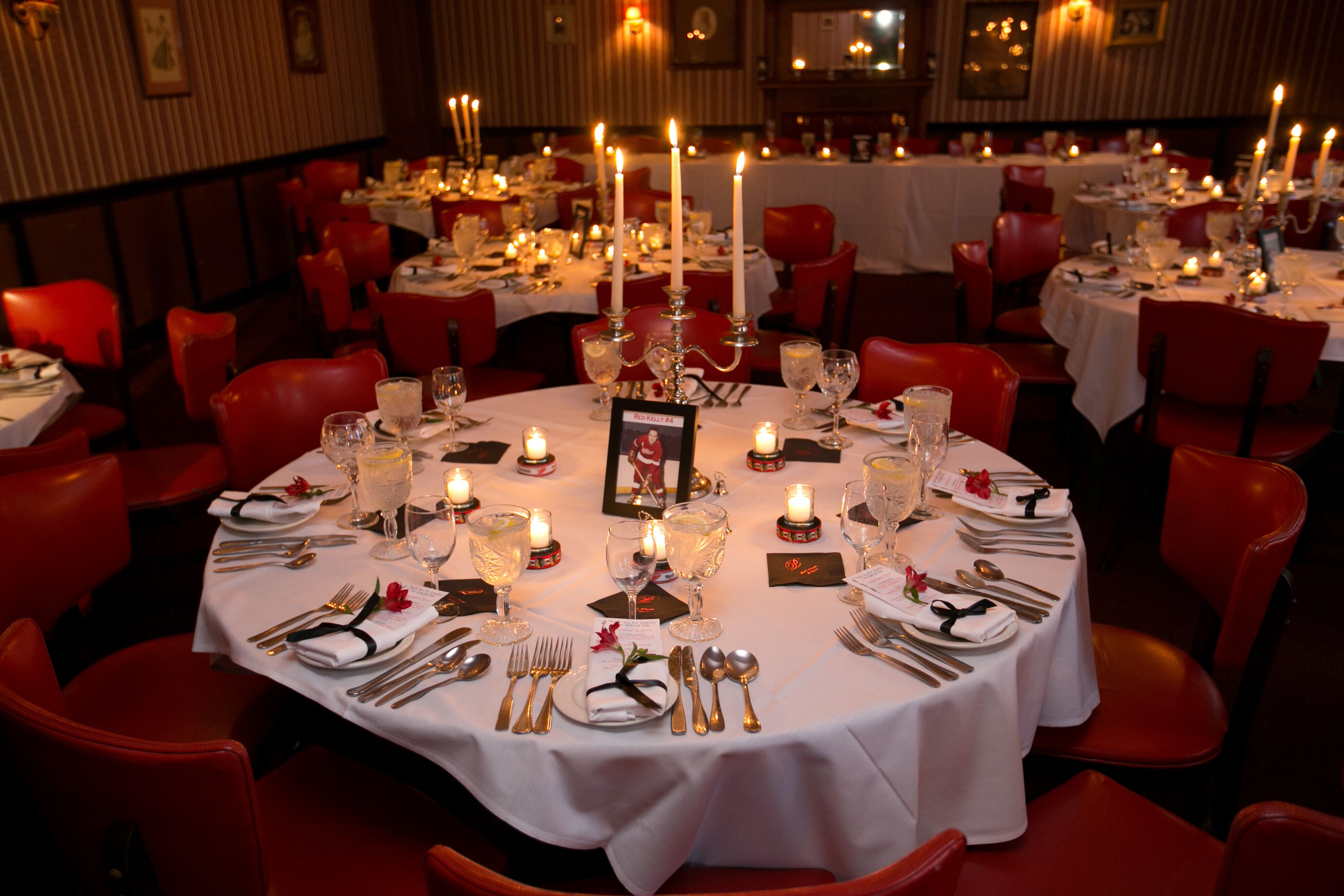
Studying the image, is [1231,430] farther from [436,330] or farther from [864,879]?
[864,879]

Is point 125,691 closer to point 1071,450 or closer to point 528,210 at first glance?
point 1071,450

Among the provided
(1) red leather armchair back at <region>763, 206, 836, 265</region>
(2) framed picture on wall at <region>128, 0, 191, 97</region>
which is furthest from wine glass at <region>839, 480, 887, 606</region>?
(2) framed picture on wall at <region>128, 0, 191, 97</region>

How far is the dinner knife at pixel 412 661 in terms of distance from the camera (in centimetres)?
150

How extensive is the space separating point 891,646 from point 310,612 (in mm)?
1010

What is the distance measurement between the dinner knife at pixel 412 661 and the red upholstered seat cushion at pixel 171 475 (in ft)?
5.66

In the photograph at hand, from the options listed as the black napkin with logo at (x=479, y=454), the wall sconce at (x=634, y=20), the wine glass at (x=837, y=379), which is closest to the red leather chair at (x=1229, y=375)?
the wine glass at (x=837, y=379)

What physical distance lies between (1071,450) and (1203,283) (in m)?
0.93

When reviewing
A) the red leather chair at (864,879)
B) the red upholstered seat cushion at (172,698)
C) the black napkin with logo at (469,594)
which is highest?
the red leather chair at (864,879)

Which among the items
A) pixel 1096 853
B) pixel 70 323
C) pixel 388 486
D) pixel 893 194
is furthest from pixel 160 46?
pixel 1096 853

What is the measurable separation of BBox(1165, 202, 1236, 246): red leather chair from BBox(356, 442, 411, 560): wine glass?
4.67m

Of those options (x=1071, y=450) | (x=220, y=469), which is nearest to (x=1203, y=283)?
(x=1071, y=450)

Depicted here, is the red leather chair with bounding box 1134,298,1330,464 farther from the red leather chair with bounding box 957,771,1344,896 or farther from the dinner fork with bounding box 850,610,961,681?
the dinner fork with bounding box 850,610,961,681

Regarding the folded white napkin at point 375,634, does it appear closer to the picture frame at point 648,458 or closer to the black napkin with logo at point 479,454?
the picture frame at point 648,458

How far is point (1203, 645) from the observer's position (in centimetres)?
204
